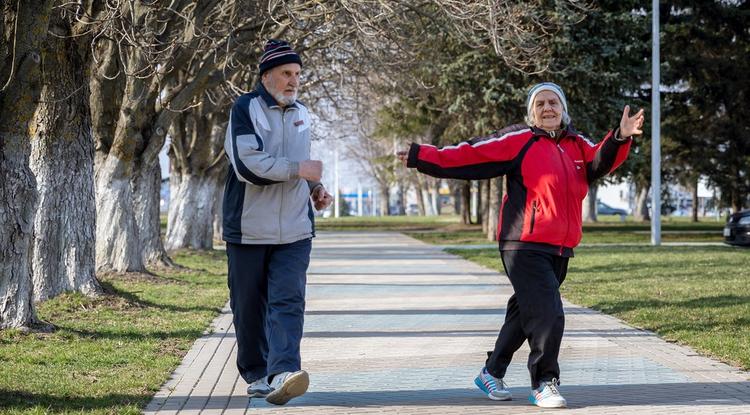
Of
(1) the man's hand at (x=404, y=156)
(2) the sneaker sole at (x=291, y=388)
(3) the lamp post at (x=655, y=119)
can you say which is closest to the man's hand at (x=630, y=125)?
(1) the man's hand at (x=404, y=156)

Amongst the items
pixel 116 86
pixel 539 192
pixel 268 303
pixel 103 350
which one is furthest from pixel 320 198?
pixel 116 86

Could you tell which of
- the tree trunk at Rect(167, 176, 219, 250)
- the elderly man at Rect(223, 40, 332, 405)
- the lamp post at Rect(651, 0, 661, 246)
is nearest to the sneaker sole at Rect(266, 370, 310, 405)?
the elderly man at Rect(223, 40, 332, 405)

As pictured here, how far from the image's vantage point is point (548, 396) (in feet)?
21.8

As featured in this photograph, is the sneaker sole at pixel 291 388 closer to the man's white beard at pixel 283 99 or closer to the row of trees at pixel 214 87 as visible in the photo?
the man's white beard at pixel 283 99

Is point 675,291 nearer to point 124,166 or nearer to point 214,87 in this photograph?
point 124,166

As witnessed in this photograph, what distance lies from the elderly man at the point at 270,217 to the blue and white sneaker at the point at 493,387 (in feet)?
3.88

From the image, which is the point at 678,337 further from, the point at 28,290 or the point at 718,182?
the point at 718,182

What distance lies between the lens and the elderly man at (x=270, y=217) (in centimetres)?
648

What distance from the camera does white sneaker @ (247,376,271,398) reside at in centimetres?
683

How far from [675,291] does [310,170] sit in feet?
32.7

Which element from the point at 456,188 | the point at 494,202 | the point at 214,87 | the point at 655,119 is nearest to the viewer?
the point at 214,87

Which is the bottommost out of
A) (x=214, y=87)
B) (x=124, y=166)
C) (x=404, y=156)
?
(x=404, y=156)

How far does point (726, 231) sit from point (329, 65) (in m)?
11.8

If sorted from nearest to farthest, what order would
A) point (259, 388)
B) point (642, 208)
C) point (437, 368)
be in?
point (259, 388) → point (437, 368) → point (642, 208)
